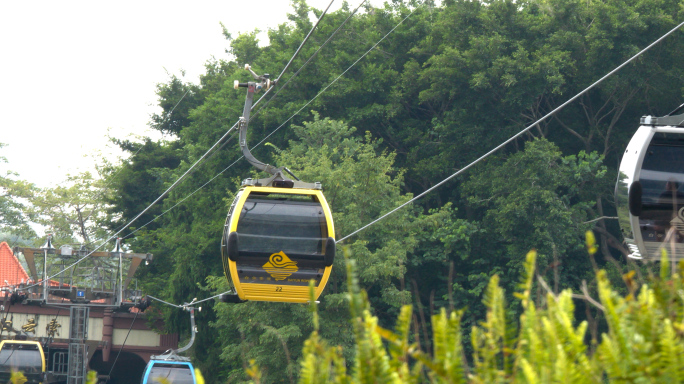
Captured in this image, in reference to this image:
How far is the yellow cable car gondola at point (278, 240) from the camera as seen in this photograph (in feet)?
35.2

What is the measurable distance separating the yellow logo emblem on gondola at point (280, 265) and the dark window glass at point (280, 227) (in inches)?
3.0

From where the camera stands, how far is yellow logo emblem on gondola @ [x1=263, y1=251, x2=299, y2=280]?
10836 millimetres

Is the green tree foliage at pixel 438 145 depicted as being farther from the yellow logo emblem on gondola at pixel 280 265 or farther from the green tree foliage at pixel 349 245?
the yellow logo emblem on gondola at pixel 280 265

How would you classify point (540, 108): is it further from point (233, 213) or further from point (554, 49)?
point (233, 213)

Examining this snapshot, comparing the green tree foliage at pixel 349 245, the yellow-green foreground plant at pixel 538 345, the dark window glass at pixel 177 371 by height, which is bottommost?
the dark window glass at pixel 177 371

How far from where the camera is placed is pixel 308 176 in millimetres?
21969

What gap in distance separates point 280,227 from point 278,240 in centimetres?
17

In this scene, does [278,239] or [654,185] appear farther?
[278,239]

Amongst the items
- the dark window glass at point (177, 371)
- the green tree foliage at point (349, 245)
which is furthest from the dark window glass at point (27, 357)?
the green tree foliage at point (349, 245)

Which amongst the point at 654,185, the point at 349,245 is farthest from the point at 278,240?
the point at 349,245

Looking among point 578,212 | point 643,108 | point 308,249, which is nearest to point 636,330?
point 308,249

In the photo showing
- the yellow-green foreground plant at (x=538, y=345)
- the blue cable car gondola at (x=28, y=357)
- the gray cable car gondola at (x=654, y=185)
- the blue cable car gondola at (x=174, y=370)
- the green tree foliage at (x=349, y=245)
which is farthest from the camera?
the blue cable car gondola at (x=28, y=357)

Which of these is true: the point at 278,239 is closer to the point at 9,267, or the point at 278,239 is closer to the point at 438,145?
the point at 438,145

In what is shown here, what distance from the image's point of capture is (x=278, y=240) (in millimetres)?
10781
